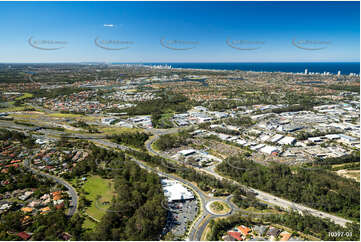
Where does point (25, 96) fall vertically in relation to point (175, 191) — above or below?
above

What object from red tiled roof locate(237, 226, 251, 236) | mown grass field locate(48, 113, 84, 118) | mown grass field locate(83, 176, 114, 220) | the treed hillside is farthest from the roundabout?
mown grass field locate(48, 113, 84, 118)

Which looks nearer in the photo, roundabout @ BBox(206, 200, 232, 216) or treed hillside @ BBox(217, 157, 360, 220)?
roundabout @ BBox(206, 200, 232, 216)

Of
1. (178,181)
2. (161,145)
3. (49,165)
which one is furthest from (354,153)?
(49,165)

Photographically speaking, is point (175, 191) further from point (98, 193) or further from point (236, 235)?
point (98, 193)

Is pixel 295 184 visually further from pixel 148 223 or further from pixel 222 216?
pixel 148 223

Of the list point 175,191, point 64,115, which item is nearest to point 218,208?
point 175,191

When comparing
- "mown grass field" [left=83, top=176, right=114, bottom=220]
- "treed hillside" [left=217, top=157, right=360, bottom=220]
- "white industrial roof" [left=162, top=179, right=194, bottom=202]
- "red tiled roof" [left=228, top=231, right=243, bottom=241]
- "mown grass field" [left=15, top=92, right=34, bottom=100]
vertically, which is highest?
"mown grass field" [left=15, top=92, right=34, bottom=100]

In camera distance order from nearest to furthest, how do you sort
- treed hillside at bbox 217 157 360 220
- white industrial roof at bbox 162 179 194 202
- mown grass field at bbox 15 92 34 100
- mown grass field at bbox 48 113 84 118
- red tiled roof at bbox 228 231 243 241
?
red tiled roof at bbox 228 231 243 241 < treed hillside at bbox 217 157 360 220 < white industrial roof at bbox 162 179 194 202 < mown grass field at bbox 48 113 84 118 < mown grass field at bbox 15 92 34 100

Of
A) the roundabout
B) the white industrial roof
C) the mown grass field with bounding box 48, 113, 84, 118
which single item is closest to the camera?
the roundabout

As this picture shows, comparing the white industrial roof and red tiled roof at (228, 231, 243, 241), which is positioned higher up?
the white industrial roof

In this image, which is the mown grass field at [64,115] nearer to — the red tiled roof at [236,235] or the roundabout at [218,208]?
the roundabout at [218,208]

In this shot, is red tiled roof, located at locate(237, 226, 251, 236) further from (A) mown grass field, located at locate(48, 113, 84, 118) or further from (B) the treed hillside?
(A) mown grass field, located at locate(48, 113, 84, 118)

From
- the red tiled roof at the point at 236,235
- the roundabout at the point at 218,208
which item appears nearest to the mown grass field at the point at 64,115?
the roundabout at the point at 218,208
